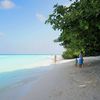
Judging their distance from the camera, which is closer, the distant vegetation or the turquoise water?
the distant vegetation

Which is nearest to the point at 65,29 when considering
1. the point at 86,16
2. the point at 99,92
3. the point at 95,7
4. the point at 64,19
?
the point at 64,19

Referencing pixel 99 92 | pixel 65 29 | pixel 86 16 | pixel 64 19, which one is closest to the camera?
pixel 99 92

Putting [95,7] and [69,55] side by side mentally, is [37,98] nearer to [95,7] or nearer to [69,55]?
[95,7]

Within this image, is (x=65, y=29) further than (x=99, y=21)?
Yes

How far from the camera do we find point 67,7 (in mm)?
11039

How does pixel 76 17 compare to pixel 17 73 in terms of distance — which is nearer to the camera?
pixel 76 17

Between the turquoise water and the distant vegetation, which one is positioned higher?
the distant vegetation

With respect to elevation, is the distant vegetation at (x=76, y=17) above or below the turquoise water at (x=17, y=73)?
above

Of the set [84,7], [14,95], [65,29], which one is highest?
[84,7]

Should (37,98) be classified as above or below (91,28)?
below

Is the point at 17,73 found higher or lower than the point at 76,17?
lower

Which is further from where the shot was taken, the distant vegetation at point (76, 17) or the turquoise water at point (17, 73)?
the turquoise water at point (17, 73)

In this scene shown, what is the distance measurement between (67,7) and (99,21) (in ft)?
6.11

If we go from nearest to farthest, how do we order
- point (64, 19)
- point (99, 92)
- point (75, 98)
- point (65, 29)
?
point (75, 98) → point (99, 92) → point (64, 19) → point (65, 29)
